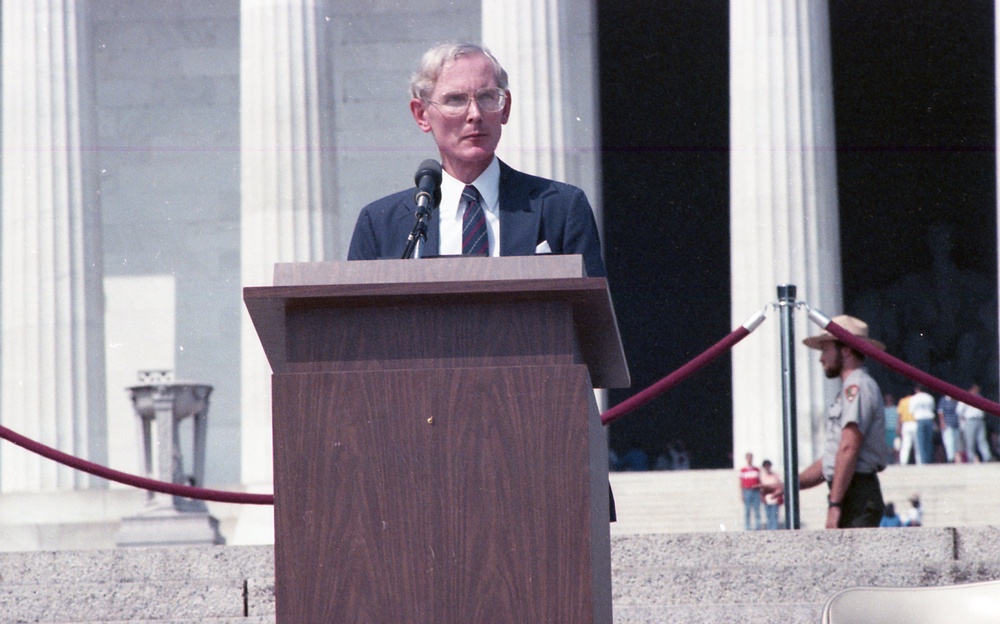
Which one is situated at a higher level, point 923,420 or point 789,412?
point 789,412

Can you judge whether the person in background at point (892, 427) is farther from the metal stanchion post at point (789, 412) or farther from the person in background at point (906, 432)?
the metal stanchion post at point (789, 412)

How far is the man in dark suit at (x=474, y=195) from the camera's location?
765cm

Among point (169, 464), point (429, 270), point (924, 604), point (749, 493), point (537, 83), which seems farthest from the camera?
point (537, 83)

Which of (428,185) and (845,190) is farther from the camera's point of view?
(845,190)

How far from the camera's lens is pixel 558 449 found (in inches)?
237

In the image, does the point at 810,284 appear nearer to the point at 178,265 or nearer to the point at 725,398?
the point at 178,265

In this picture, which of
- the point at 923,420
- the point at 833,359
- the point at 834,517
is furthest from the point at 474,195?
the point at 923,420

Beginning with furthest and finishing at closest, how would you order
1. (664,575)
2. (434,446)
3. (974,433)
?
1. (974,433)
2. (664,575)
3. (434,446)

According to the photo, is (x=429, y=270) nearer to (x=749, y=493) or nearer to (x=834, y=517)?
(x=834, y=517)

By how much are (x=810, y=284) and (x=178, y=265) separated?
17.0 m

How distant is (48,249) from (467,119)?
1299 inches

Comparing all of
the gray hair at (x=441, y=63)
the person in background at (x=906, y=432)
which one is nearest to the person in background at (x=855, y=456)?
the gray hair at (x=441, y=63)

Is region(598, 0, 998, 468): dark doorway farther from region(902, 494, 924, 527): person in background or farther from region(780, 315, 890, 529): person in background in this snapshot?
region(780, 315, 890, 529): person in background

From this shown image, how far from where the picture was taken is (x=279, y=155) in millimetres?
38625
